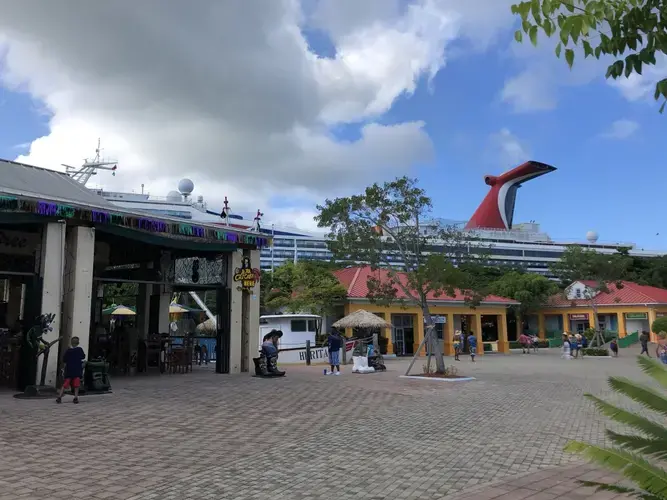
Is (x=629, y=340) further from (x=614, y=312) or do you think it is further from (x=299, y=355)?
(x=299, y=355)

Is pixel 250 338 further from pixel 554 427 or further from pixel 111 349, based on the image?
pixel 554 427

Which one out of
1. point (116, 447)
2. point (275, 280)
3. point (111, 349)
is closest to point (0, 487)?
point (116, 447)

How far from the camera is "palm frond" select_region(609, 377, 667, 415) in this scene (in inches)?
120

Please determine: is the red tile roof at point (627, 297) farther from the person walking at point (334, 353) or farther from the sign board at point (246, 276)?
the sign board at point (246, 276)

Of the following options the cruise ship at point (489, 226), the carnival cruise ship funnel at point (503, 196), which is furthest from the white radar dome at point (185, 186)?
the carnival cruise ship funnel at point (503, 196)

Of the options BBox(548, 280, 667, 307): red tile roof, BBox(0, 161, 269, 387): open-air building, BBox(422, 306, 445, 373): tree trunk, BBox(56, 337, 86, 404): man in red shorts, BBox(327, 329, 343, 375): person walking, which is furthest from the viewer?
BBox(548, 280, 667, 307): red tile roof

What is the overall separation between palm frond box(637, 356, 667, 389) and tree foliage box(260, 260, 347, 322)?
25.3 m

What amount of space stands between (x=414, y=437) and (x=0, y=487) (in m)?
5.08

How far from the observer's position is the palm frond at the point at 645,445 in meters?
3.00

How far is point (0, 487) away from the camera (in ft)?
16.7

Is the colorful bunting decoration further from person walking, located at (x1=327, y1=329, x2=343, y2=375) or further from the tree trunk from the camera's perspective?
the tree trunk

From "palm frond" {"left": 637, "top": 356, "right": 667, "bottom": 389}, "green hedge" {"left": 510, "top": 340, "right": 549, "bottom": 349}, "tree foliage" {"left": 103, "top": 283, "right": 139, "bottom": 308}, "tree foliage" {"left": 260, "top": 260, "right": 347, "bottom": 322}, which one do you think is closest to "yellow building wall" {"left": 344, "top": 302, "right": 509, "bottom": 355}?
"tree foliage" {"left": 260, "top": 260, "right": 347, "bottom": 322}

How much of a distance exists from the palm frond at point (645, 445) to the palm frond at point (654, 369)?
301mm

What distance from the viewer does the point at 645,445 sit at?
3037mm
